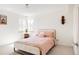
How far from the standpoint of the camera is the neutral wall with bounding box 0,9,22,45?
126 cm

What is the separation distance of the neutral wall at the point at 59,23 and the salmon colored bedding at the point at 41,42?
4.9 inches

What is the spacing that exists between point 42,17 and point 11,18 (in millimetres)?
417

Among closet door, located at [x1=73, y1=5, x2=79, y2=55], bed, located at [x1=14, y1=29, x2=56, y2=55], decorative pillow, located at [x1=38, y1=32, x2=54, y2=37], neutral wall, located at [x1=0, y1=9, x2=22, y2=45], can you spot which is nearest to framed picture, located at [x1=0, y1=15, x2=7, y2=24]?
neutral wall, located at [x1=0, y1=9, x2=22, y2=45]

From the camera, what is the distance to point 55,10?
130 cm

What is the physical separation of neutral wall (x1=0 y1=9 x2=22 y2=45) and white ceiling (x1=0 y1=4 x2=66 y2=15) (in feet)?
0.22

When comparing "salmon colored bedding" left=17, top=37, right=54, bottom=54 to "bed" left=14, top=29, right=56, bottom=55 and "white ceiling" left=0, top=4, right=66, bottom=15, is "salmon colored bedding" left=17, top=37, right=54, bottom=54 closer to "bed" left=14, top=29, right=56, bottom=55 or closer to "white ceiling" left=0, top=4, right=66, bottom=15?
"bed" left=14, top=29, right=56, bottom=55

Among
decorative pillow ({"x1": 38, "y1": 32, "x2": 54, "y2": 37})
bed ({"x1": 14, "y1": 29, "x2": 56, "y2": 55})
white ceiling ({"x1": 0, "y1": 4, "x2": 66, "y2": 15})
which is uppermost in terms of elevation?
white ceiling ({"x1": 0, "y1": 4, "x2": 66, "y2": 15})

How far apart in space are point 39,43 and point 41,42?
3cm

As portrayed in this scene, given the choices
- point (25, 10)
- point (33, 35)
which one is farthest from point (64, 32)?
point (25, 10)

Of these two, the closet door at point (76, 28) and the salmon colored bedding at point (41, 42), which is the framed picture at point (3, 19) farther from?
the closet door at point (76, 28)

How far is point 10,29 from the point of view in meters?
1.30

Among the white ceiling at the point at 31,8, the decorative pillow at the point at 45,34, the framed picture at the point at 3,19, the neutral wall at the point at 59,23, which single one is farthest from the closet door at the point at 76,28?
the framed picture at the point at 3,19

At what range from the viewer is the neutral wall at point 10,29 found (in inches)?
49.7
